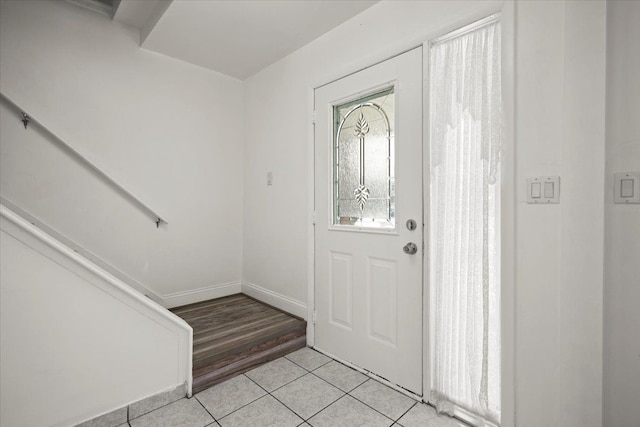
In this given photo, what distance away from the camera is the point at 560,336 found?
1329 millimetres

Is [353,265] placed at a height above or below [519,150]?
below

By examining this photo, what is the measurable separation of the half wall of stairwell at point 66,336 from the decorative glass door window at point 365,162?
4.58 feet

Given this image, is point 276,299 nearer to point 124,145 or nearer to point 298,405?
point 298,405

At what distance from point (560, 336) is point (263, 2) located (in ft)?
8.42

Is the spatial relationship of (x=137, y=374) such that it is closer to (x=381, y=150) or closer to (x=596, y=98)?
(x=381, y=150)

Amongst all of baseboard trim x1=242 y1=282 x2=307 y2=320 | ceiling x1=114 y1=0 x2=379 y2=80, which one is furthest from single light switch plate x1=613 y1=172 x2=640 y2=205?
baseboard trim x1=242 y1=282 x2=307 y2=320

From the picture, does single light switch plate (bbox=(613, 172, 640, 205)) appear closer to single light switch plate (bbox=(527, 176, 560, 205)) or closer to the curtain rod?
single light switch plate (bbox=(527, 176, 560, 205))

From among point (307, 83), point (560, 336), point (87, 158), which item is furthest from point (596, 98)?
point (87, 158)

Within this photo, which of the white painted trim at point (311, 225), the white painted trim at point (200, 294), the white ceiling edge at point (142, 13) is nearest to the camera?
the white ceiling edge at point (142, 13)

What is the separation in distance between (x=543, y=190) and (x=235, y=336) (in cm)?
213

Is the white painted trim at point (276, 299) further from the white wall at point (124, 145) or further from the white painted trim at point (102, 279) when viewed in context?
the white painted trim at point (102, 279)

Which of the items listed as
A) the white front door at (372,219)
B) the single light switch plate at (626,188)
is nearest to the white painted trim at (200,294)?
the white front door at (372,219)

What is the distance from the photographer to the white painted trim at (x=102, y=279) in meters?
1.41

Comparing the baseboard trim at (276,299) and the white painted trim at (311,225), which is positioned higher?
the white painted trim at (311,225)
